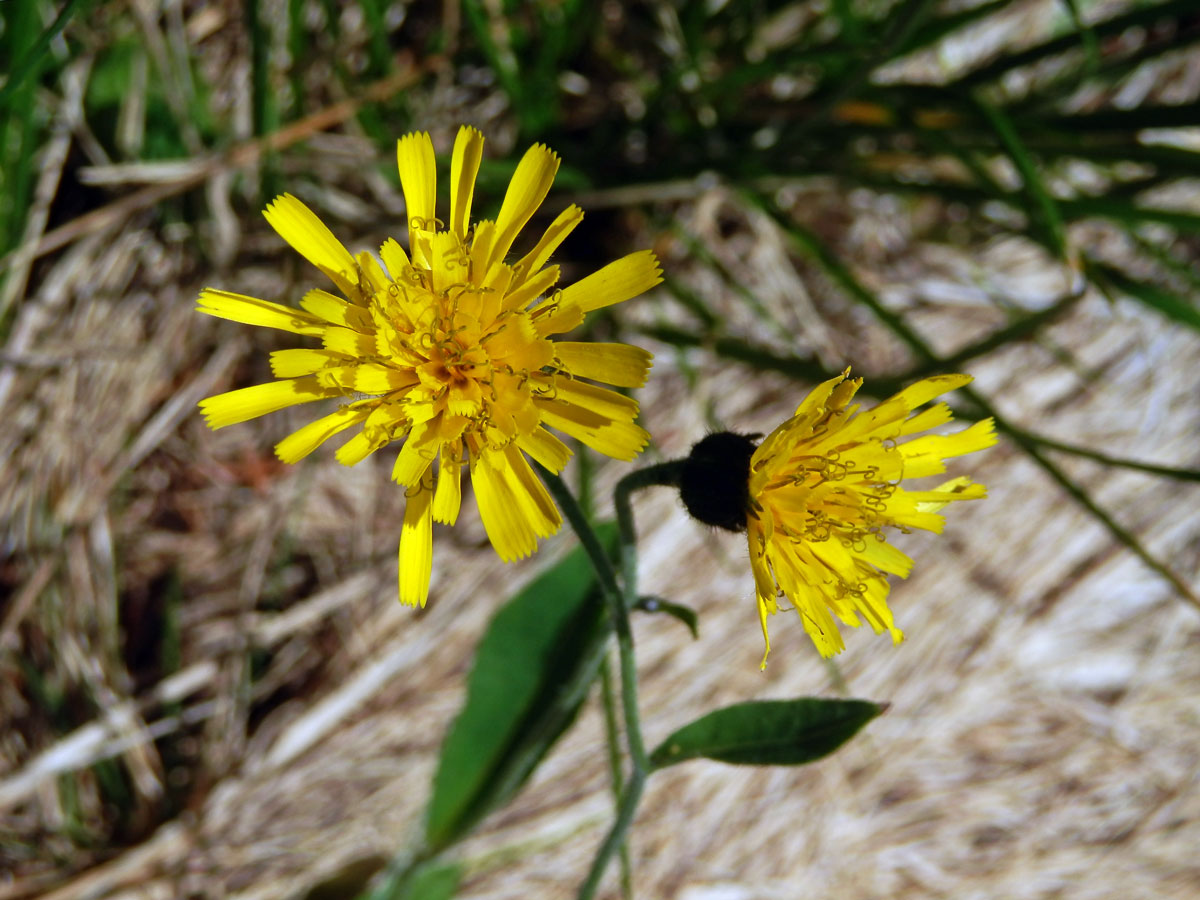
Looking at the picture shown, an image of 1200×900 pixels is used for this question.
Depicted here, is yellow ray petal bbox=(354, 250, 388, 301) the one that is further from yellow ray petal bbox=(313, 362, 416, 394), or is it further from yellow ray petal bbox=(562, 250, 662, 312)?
yellow ray petal bbox=(562, 250, 662, 312)

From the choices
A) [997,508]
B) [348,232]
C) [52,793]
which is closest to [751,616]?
[997,508]

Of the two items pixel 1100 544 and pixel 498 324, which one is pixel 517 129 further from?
pixel 1100 544

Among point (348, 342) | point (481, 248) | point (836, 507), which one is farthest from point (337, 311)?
point (836, 507)

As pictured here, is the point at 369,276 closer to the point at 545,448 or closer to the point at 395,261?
the point at 395,261

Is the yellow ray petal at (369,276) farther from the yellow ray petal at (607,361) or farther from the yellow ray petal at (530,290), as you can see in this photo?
the yellow ray petal at (607,361)

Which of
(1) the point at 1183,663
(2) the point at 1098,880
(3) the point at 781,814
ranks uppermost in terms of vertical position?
(3) the point at 781,814

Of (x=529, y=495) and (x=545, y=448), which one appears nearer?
(x=545, y=448)
